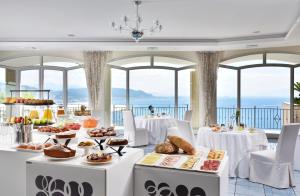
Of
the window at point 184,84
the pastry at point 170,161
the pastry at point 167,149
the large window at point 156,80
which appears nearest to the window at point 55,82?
the large window at point 156,80

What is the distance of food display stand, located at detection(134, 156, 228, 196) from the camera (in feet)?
6.51

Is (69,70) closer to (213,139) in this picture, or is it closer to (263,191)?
(213,139)

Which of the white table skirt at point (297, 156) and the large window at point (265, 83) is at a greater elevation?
the large window at point (265, 83)

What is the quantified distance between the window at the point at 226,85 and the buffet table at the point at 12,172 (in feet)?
22.2

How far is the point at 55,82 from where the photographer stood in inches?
371

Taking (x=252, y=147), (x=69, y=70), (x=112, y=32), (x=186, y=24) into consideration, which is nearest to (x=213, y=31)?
(x=186, y=24)

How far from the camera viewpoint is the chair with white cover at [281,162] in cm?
388

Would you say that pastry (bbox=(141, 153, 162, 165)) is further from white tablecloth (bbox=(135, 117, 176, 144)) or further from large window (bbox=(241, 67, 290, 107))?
large window (bbox=(241, 67, 290, 107))

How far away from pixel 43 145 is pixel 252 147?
3312 millimetres

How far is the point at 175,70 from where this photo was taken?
910 cm

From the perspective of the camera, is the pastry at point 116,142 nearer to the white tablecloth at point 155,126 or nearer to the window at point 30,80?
the white tablecloth at point 155,126

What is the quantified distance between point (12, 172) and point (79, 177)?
3.96ft

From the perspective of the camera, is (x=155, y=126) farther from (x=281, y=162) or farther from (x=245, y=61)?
(x=245, y=61)

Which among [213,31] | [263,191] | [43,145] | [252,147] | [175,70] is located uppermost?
[213,31]
